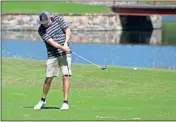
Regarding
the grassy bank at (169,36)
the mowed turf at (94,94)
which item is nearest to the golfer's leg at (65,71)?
the mowed turf at (94,94)

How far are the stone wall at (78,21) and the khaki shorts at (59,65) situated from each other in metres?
52.5

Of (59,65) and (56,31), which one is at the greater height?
(56,31)

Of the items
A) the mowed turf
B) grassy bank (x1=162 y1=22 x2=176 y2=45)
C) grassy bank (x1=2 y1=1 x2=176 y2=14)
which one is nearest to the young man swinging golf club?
the mowed turf

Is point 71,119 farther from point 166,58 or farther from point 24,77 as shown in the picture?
point 166,58

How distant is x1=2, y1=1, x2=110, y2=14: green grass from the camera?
7169cm

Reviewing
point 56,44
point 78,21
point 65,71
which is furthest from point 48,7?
point 56,44

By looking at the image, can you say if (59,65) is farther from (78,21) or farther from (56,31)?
(78,21)

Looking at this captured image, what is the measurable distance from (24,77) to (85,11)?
53157mm

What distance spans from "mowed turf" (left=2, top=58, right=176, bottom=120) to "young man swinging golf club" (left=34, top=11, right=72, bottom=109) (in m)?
0.66

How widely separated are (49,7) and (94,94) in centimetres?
5735

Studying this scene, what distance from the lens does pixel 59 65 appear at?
13.3m

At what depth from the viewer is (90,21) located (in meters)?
67.8

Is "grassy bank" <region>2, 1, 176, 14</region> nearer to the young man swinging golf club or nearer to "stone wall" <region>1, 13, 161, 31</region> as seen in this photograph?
"stone wall" <region>1, 13, 161, 31</region>

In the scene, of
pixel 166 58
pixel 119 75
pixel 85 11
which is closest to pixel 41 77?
pixel 119 75
